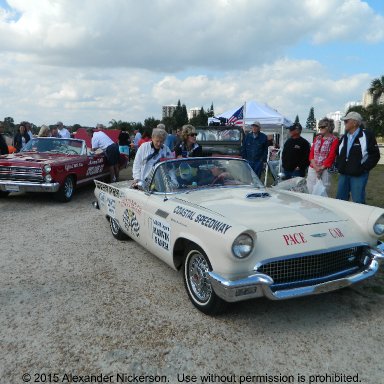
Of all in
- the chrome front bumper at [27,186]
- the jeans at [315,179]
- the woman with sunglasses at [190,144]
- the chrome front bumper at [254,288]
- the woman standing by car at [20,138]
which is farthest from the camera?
the woman standing by car at [20,138]

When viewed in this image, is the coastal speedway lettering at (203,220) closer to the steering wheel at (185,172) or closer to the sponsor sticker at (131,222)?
the steering wheel at (185,172)

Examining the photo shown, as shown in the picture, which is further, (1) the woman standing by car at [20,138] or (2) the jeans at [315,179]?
(1) the woman standing by car at [20,138]

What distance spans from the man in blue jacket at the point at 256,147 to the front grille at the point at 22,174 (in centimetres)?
451

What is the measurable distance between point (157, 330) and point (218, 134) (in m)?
11.1

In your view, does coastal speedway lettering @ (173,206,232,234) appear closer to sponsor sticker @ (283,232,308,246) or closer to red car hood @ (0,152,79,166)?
sponsor sticker @ (283,232,308,246)

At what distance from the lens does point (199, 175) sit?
179 inches

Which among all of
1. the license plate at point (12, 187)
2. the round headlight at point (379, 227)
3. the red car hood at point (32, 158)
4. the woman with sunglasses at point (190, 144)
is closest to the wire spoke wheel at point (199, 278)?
the round headlight at point (379, 227)

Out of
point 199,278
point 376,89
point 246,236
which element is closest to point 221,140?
point 199,278

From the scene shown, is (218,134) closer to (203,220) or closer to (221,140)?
(221,140)

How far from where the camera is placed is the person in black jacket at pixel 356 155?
17.9 ft

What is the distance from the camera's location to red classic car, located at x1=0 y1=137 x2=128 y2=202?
25.8 ft

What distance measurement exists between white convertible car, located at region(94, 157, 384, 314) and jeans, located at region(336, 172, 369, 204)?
1.70 meters

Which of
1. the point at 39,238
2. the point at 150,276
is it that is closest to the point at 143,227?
the point at 150,276

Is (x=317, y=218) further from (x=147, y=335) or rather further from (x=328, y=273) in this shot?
(x=147, y=335)
